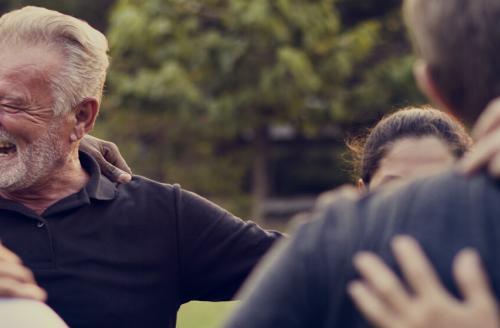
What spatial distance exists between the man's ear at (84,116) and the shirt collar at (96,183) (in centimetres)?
7

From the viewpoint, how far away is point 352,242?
1.70m

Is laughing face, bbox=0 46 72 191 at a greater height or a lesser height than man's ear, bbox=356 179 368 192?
lesser

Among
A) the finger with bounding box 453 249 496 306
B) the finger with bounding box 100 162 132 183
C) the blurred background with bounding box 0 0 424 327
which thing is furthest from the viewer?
the blurred background with bounding box 0 0 424 327

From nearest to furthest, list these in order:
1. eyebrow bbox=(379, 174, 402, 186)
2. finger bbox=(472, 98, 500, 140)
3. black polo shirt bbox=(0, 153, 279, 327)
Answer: finger bbox=(472, 98, 500, 140)
black polo shirt bbox=(0, 153, 279, 327)
eyebrow bbox=(379, 174, 402, 186)

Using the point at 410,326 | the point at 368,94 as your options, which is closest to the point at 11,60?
the point at 410,326

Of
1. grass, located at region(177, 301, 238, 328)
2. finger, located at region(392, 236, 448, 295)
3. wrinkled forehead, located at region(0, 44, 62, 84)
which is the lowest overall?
grass, located at region(177, 301, 238, 328)

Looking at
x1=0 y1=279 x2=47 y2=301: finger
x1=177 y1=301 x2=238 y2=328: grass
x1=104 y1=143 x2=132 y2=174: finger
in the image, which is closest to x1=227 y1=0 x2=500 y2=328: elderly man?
x1=0 y1=279 x2=47 y2=301: finger

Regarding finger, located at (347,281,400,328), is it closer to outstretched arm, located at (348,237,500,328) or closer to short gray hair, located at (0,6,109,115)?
outstretched arm, located at (348,237,500,328)

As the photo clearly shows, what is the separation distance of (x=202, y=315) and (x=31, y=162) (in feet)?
27.5

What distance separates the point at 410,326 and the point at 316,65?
18449 millimetres

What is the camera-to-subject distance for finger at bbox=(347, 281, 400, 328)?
1.65 meters

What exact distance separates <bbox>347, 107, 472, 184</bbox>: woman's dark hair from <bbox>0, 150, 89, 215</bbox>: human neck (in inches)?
38.6

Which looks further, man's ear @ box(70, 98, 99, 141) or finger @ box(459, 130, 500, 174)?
man's ear @ box(70, 98, 99, 141)

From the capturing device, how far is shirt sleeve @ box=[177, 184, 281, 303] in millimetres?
3533
